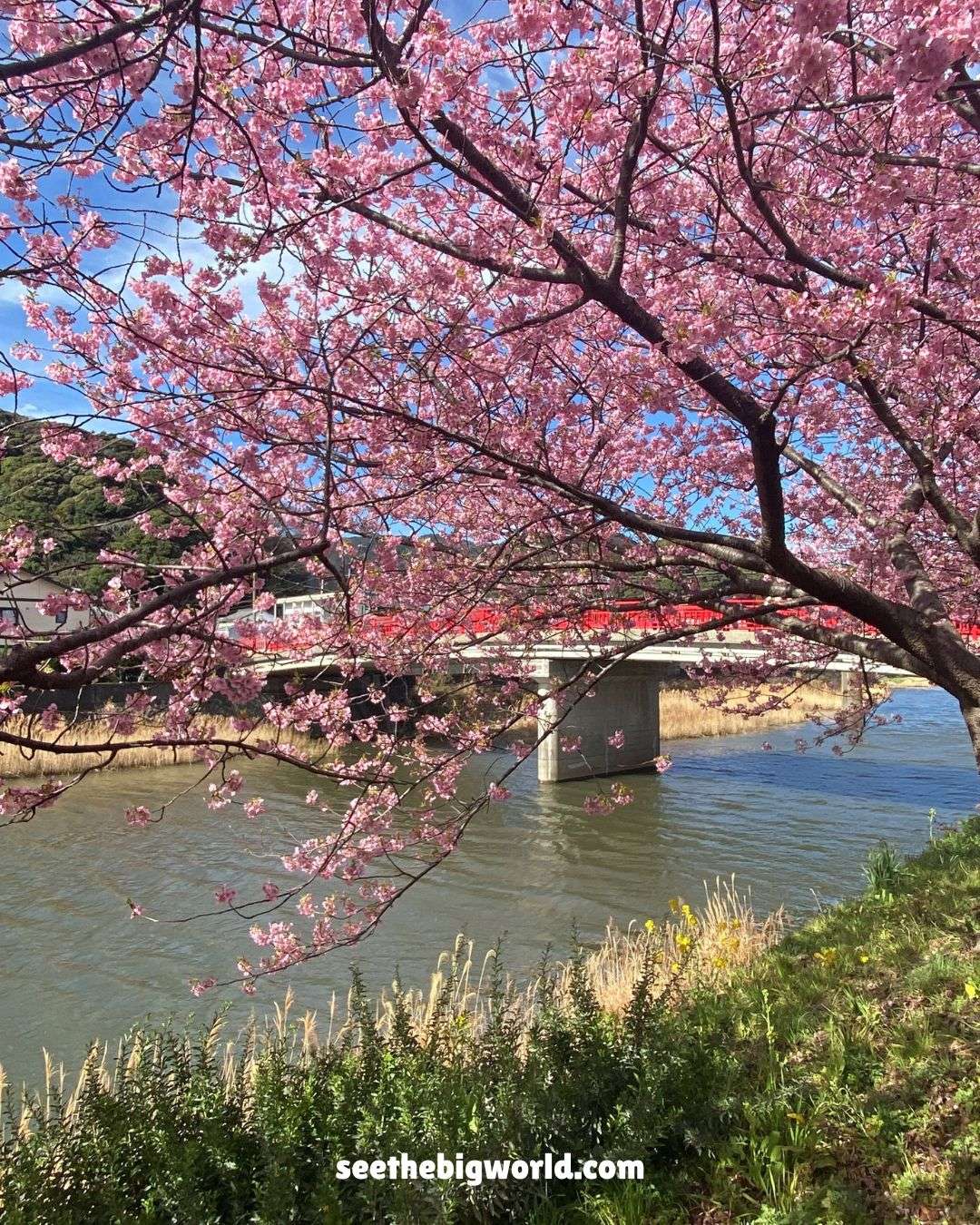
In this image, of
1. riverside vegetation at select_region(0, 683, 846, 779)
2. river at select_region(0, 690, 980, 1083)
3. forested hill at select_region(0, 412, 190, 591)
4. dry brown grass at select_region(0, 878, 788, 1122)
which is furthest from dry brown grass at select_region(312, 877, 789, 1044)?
riverside vegetation at select_region(0, 683, 846, 779)

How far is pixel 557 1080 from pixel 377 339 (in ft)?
11.0

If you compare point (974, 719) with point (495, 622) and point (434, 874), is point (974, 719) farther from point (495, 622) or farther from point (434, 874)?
point (434, 874)

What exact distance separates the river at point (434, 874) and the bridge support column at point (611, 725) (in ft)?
3.14

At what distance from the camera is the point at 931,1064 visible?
3.52 metres

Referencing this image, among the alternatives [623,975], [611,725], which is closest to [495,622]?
[623,975]

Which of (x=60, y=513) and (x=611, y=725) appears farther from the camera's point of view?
(x=611, y=725)

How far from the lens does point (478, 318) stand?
4.25 meters

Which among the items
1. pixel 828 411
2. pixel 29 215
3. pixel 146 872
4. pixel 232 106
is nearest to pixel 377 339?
pixel 232 106

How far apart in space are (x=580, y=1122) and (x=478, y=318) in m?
3.65

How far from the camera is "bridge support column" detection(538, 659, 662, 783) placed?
75.7 feet

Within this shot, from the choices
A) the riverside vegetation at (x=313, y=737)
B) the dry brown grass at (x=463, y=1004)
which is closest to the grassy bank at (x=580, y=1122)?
the dry brown grass at (x=463, y=1004)

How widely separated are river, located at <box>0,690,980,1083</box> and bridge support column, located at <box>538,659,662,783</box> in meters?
0.96

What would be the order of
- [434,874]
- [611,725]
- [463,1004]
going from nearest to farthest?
[463,1004]
[434,874]
[611,725]

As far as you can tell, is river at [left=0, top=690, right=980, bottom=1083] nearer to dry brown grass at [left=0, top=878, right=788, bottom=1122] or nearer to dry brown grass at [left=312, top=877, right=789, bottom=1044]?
dry brown grass at [left=0, top=878, right=788, bottom=1122]
